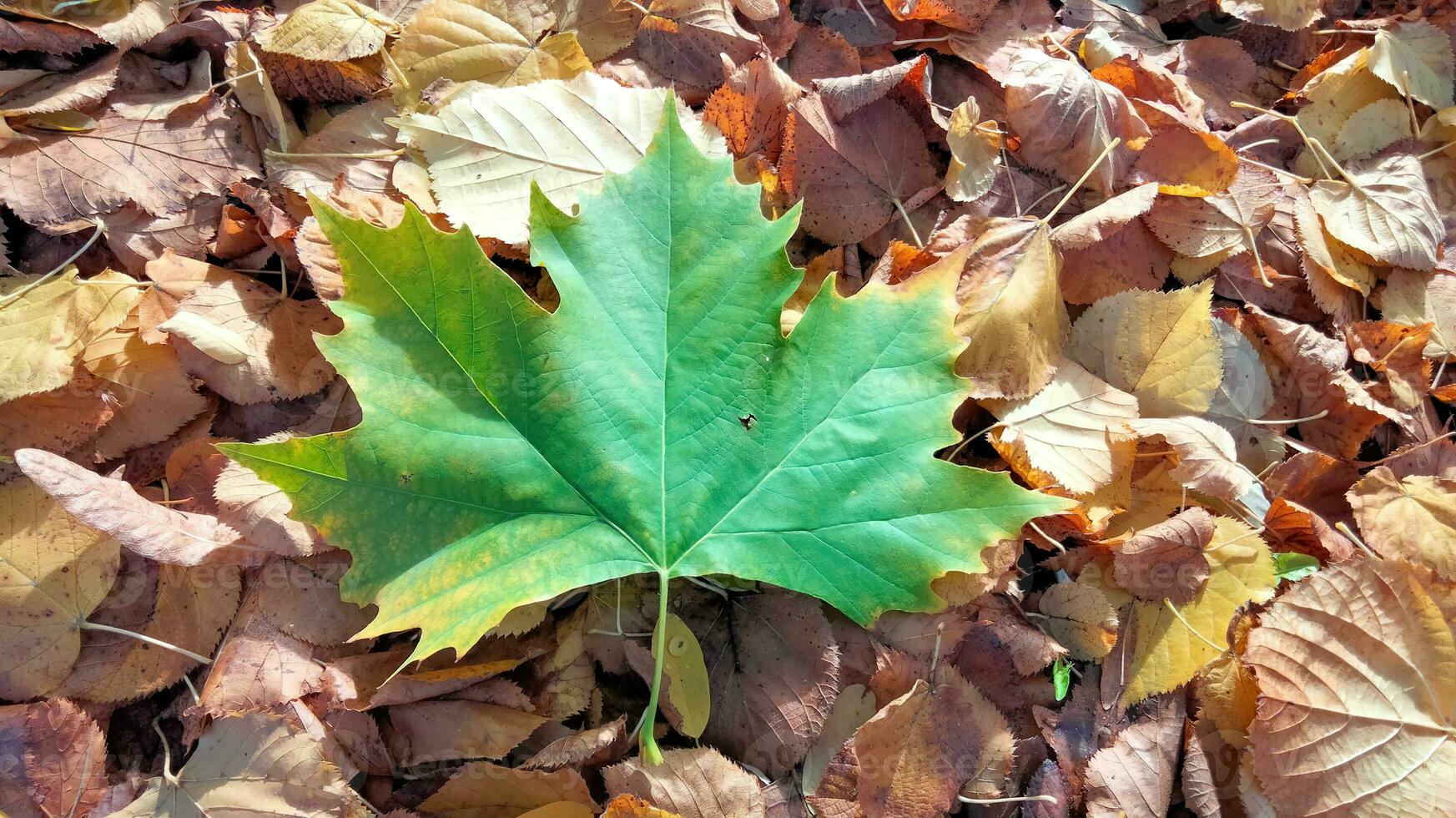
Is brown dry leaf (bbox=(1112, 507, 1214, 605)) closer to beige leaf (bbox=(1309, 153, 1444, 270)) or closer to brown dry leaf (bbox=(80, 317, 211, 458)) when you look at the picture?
beige leaf (bbox=(1309, 153, 1444, 270))

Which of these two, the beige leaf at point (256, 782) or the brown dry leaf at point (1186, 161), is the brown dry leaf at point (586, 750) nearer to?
the beige leaf at point (256, 782)

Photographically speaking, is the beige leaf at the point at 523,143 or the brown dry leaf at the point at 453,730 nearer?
the brown dry leaf at the point at 453,730

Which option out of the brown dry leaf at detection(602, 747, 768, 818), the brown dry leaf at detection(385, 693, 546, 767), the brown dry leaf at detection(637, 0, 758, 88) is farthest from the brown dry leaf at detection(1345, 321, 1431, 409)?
the brown dry leaf at detection(385, 693, 546, 767)

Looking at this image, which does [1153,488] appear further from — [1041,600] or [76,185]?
[76,185]

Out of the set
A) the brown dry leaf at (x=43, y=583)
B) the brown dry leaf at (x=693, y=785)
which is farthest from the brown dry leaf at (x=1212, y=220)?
the brown dry leaf at (x=43, y=583)

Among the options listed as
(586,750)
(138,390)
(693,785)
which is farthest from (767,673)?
(138,390)

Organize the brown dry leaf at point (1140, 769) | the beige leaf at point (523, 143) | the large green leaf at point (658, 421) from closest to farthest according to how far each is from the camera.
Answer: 1. the large green leaf at point (658, 421)
2. the brown dry leaf at point (1140, 769)
3. the beige leaf at point (523, 143)
